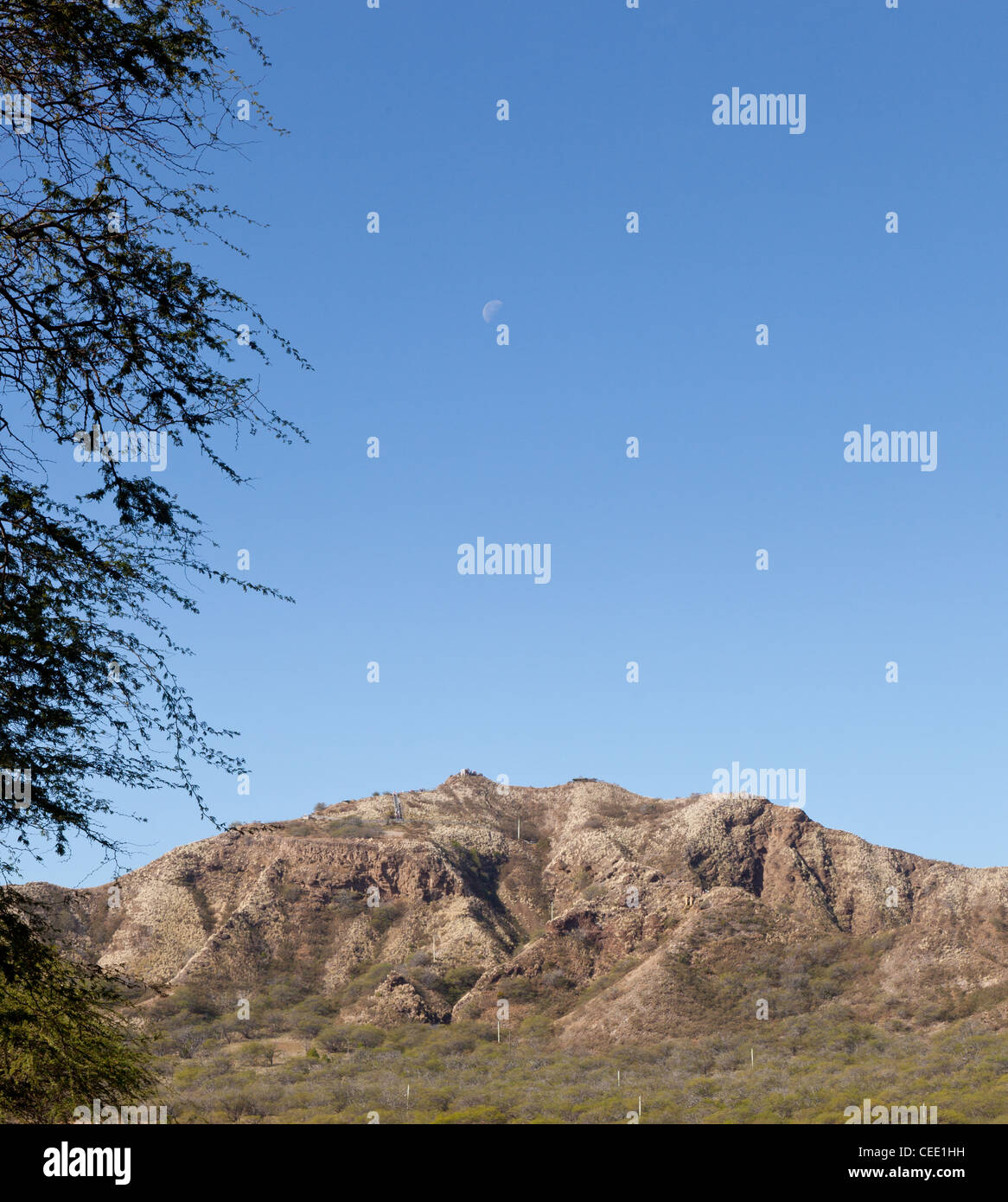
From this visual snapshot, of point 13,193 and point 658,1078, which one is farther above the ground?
point 13,193

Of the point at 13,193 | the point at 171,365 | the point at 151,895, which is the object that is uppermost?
the point at 13,193

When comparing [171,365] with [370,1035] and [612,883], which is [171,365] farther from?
[612,883]

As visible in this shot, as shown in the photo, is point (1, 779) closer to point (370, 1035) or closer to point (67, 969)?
point (67, 969)

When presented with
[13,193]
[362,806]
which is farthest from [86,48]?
[362,806]
